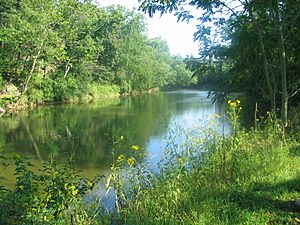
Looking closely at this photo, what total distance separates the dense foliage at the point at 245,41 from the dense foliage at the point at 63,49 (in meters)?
10.6

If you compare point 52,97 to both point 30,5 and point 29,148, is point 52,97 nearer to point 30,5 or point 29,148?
point 30,5

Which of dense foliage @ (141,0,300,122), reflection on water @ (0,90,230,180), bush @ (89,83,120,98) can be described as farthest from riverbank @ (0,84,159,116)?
dense foliage @ (141,0,300,122)

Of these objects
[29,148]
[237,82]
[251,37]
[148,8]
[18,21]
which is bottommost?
[29,148]

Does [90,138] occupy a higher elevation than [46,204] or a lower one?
lower

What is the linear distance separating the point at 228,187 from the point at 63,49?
30.6 meters

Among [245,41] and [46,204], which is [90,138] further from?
[46,204]

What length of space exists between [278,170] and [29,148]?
1058 centimetres

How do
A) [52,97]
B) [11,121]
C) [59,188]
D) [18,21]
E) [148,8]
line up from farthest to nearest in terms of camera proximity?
1. [52,97]
2. [18,21]
3. [11,121]
4. [148,8]
5. [59,188]

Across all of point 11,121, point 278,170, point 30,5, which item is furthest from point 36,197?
point 30,5

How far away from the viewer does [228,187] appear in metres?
4.64

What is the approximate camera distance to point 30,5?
28.9m

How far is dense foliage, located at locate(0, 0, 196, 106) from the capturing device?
28141 millimetres

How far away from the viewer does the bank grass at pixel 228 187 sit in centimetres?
365

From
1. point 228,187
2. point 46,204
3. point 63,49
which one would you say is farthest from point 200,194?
point 63,49
